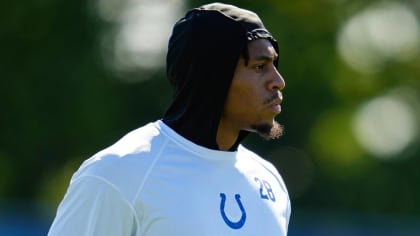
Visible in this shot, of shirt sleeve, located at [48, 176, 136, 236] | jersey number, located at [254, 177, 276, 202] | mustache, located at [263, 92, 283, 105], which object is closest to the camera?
shirt sleeve, located at [48, 176, 136, 236]

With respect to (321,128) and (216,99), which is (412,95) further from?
(216,99)

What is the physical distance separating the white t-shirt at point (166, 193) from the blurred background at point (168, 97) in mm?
17932

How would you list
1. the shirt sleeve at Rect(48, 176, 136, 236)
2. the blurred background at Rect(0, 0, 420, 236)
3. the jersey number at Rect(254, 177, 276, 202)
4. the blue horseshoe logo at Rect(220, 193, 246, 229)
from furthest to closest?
the blurred background at Rect(0, 0, 420, 236), the jersey number at Rect(254, 177, 276, 202), the blue horseshoe logo at Rect(220, 193, 246, 229), the shirt sleeve at Rect(48, 176, 136, 236)

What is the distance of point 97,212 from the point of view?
5.11 m

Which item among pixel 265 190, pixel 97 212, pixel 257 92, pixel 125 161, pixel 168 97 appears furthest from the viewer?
pixel 168 97

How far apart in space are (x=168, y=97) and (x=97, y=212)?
19.2 meters

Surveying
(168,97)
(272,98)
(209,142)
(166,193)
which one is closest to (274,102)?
(272,98)

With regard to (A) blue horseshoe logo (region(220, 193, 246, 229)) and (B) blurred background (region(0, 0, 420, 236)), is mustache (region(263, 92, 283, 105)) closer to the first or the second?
(A) blue horseshoe logo (region(220, 193, 246, 229))

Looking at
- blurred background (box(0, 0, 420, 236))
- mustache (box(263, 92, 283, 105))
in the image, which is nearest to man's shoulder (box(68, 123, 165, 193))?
mustache (box(263, 92, 283, 105))

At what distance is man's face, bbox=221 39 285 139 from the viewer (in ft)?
18.2

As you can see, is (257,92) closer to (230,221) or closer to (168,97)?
(230,221)

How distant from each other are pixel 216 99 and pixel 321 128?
797 inches

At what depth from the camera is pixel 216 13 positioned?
5.66m

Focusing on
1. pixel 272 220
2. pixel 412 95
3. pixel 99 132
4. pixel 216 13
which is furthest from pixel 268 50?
pixel 412 95
